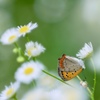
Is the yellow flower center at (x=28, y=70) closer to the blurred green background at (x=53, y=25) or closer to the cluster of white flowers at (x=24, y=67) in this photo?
the cluster of white flowers at (x=24, y=67)

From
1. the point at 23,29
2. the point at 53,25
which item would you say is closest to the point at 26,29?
the point at 23,29

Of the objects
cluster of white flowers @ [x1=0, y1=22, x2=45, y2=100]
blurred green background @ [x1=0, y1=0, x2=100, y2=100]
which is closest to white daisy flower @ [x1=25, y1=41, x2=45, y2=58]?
cluster of white flowers @ [x1=0, y1=22, x2=45, y2=100]

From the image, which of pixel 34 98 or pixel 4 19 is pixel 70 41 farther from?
pixel 34 98

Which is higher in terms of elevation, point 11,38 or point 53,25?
point 53,25

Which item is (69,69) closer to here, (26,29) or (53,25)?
(26,29)

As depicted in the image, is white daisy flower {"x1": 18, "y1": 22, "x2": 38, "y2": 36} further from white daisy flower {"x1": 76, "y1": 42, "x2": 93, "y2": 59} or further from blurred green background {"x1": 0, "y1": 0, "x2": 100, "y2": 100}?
blurred green background {"x1": 0, "y1": 0, "x2": 100, "y2": 100}

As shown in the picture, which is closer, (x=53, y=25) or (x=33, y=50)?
(x=33, y=50)
